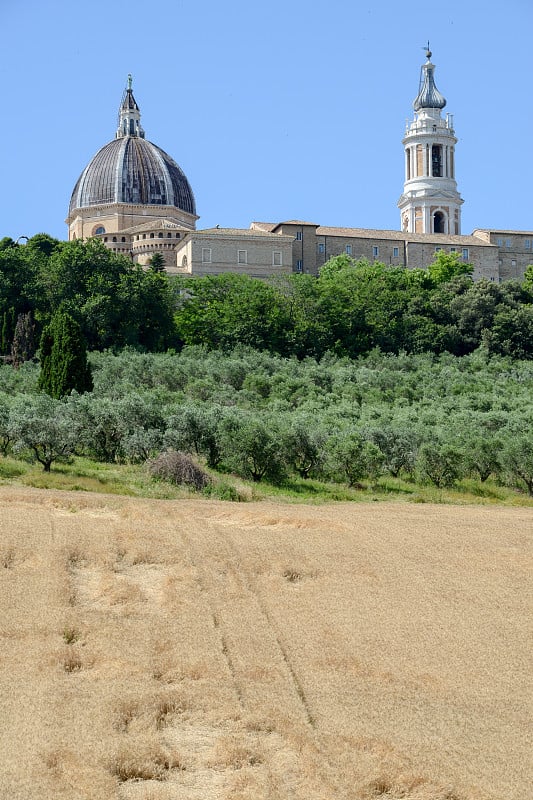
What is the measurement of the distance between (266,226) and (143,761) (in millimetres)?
71668

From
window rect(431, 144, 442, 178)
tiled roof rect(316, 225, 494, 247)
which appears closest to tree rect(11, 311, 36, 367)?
tiled roof rect(316, 225, 494, 247)

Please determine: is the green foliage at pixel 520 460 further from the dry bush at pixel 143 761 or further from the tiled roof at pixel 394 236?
the tiled roof at pixel 394 236

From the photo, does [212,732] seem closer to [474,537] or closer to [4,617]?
[4,617]

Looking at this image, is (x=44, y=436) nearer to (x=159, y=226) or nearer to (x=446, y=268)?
(x=446, y=268)

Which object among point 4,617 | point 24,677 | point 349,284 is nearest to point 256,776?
point 24,677

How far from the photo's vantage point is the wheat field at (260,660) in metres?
9.27

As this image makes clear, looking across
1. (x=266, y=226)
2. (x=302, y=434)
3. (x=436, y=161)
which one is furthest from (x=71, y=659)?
(x=436, y=161)

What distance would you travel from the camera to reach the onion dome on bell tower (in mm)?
86312

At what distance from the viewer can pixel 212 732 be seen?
9.98 metres

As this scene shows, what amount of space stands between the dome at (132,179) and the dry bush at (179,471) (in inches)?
2582

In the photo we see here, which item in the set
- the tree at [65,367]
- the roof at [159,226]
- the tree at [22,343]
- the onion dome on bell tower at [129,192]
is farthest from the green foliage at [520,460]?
the onion dome on bell tower at [129,192]

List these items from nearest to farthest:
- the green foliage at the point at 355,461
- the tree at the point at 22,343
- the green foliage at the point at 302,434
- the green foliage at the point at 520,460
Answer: the green foliage at the point at 302,434 < the green foliage at the point at 355,461 < the green foliage at the point at 520,460 < the tree at the point at 22,343

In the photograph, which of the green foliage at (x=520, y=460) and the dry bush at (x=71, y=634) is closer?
the dry bush at (x=71, y=634)

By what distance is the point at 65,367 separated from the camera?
34.1 m
